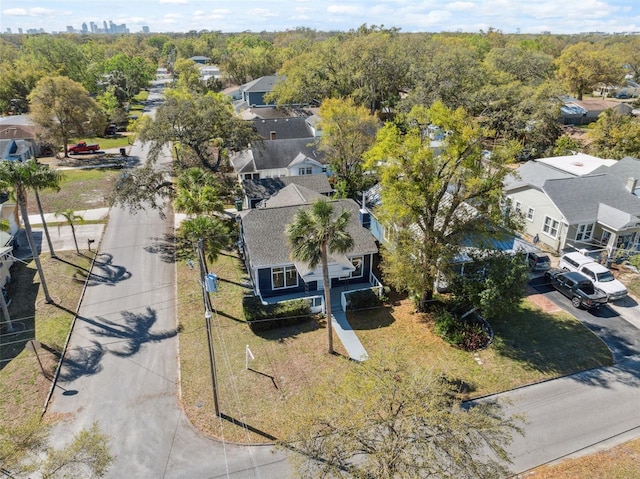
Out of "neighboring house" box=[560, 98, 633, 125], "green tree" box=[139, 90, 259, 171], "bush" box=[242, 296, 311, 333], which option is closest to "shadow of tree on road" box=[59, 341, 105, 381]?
"bush" box=[242, 296, 311, 333]

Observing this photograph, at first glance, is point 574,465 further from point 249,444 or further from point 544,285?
point 544,285

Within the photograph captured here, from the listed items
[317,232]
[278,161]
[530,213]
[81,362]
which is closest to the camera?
[317,232]

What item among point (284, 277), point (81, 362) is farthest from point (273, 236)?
point (81, 362)

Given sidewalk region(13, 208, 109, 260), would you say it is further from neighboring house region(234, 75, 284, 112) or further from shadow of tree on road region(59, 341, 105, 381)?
neighboring house region(234, 75, 284, 112)

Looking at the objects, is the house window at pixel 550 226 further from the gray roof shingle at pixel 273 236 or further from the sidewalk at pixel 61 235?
the sidewalk at pixel 61 235

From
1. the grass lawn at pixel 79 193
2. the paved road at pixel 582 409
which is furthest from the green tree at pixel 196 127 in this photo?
the paved road at pixel 582 409

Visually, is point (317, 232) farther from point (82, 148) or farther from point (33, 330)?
point (82, 148)

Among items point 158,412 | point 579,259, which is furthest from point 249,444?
point 579,259
